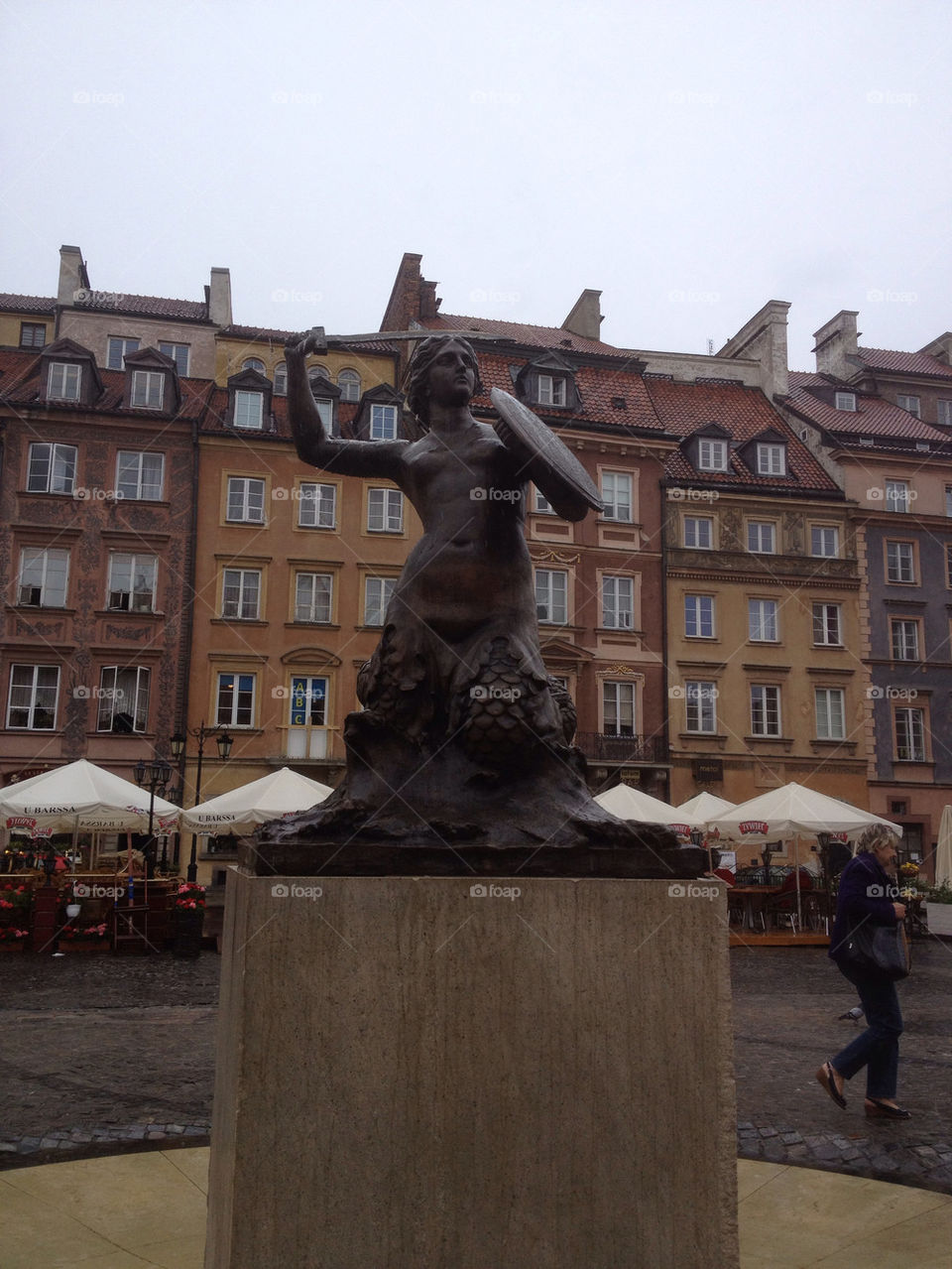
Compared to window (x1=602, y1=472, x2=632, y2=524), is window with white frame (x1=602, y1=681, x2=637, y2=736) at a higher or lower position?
lower

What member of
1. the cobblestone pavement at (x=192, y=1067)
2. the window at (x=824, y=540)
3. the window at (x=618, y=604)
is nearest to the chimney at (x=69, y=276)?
the window at (x=618, y=604)

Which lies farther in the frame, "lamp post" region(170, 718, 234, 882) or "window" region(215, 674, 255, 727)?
"window" region(215, 674, 255, 727)

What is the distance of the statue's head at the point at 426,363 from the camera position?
4.34m

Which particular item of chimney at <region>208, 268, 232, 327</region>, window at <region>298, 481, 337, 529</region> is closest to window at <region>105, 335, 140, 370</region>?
chimney at <region>208, 268, 232, 327</region>

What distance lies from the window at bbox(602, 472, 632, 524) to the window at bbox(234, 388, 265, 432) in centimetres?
1018

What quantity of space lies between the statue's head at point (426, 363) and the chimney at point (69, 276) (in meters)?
34.7

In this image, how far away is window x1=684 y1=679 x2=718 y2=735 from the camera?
32344 millimetres

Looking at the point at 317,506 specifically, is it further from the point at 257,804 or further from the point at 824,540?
the point at 824,540

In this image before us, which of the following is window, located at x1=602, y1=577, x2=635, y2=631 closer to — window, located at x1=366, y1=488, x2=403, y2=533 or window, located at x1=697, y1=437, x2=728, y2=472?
window, located at x1=697, y1=437, x2=728, y2=472

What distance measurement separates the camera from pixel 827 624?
112 feet

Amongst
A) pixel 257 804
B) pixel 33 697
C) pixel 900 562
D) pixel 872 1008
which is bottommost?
pixel 872 1008

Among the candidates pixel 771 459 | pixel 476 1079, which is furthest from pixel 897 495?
pixel 476 1079

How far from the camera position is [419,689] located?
3.88m

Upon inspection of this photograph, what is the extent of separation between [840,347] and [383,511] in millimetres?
21752
